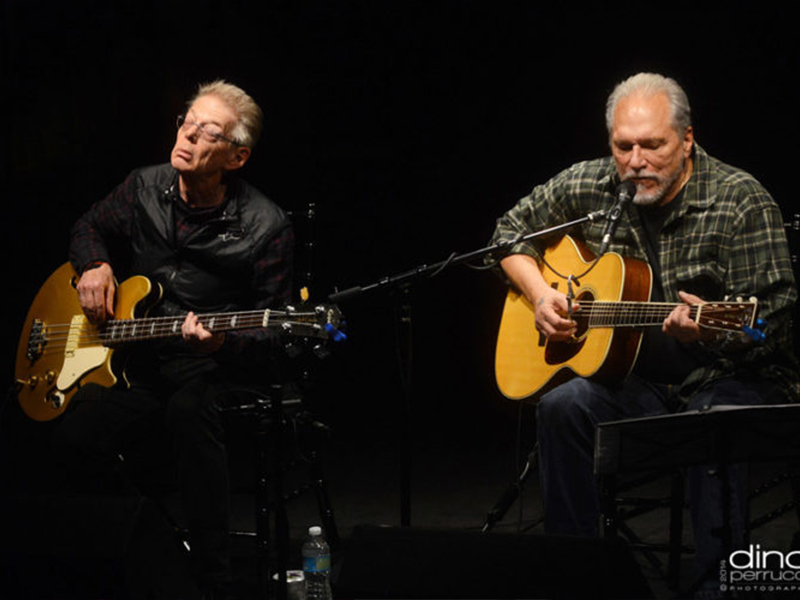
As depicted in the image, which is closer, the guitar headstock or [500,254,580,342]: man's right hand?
the guitar headstock

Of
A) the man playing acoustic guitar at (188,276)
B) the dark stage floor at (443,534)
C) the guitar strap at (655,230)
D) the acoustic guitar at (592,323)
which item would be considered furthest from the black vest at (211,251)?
the guitar strap at (655,230)

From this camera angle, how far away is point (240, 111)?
379cm

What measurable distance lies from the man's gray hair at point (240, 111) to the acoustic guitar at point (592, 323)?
4.05 feet

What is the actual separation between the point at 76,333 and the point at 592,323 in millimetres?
2002

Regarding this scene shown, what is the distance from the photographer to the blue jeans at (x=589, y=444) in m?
2.96

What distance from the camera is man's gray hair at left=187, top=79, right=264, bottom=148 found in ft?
12.4

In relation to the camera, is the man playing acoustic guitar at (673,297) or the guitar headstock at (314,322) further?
the guitar headstock at (314,322)

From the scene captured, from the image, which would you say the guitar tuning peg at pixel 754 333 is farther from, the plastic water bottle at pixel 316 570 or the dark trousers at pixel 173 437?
the dark trousers at pixel 173 437

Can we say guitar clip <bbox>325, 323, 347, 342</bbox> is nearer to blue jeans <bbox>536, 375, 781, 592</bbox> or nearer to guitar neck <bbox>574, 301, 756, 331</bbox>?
blue jeans <bbox>536, 375, 781, 592</bbox>

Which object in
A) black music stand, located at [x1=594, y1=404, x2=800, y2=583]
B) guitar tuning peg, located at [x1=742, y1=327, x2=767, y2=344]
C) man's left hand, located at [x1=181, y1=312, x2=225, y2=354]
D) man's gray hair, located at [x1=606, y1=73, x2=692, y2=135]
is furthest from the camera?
man's left hand, located at [x1=181, y1=312, x2=225, y2=354]

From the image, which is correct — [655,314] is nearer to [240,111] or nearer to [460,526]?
[460,526]

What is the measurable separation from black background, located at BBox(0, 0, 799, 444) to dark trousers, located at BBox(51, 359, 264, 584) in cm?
174

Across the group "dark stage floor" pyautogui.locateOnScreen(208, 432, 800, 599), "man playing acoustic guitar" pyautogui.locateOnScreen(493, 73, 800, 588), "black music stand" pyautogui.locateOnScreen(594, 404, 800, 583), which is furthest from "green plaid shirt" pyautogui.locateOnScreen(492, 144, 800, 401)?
"dark stage floor" pyautogui.locateOnScreen(208, 432, 800, 599)

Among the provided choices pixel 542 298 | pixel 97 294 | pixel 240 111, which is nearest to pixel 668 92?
pixel 542 298
